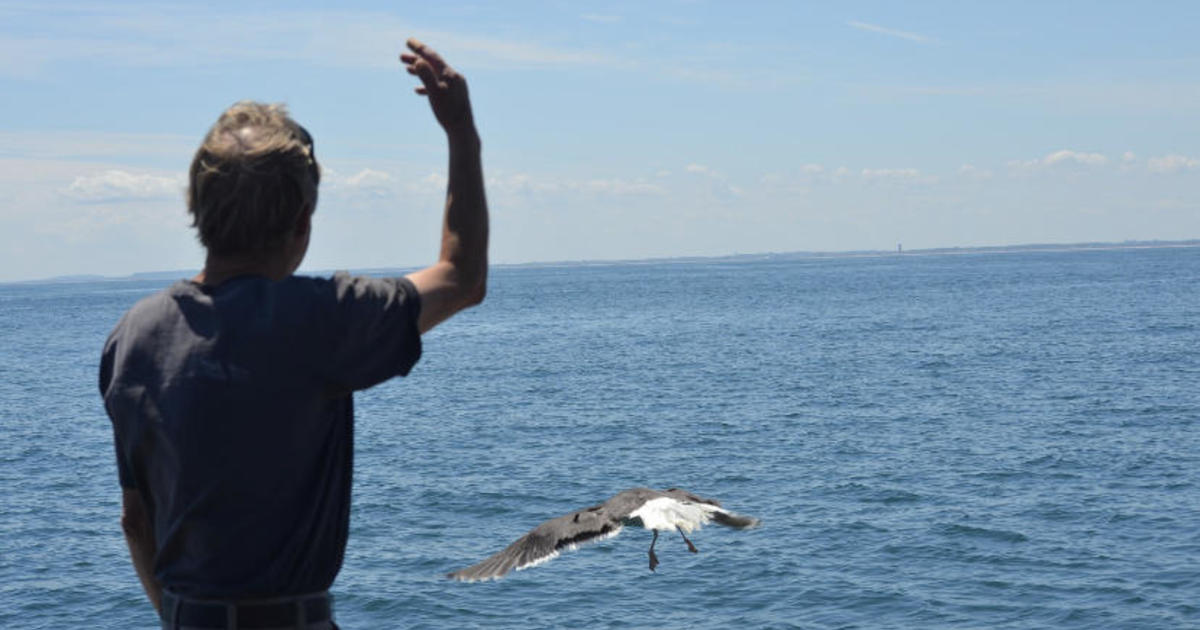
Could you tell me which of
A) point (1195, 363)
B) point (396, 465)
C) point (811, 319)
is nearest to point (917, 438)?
point (396, 465)

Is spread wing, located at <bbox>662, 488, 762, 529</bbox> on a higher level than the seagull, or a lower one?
higher

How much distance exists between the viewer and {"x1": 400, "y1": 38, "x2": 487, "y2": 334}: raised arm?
2482 mm

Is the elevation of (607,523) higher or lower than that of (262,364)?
lower

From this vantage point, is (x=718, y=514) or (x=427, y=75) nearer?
(x=427, y=75)

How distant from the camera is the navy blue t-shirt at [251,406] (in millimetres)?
2336

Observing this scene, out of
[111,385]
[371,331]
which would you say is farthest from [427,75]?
[111,385]

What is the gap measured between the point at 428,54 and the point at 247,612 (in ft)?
4.12

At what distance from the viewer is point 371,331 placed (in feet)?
7.63

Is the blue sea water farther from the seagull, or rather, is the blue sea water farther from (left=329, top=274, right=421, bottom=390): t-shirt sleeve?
(left=329, top=274, right=421, bottom=390): t-shirt sleeve

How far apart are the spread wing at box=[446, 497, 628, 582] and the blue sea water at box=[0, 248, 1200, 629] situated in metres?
9.15

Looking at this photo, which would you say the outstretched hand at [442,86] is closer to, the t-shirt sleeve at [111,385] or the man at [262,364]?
the man at [262,364]

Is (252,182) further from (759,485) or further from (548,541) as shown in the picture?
(759,485)

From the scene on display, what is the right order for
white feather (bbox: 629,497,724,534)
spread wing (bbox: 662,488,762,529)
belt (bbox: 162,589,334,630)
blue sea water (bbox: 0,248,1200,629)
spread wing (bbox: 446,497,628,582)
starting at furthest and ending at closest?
blue sea water (bbox: 0,248,1200,629) < white feather (bbox: 629,497,724,534) < spread wing (bbox: 446,497,628,582) < spread wing (bbox: 662,488,762,529) < belt (bbox: 162,589,334,630)

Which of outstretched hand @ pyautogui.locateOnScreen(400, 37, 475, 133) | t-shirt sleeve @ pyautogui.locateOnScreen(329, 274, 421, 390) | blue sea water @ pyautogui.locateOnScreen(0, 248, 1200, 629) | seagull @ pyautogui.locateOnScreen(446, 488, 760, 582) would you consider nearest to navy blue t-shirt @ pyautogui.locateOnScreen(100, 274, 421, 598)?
t-shirt sleeve @ pyautogui.locateOnScreen(329, 274, 421, 390)
